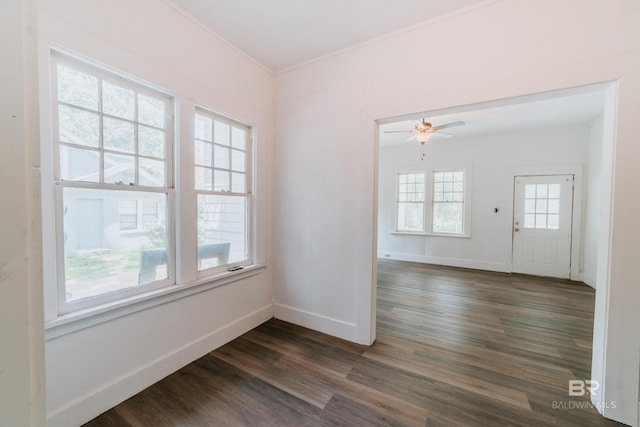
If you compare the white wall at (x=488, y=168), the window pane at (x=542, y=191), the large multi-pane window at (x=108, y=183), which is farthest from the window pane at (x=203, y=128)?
the window pane at (x=542, y=191)

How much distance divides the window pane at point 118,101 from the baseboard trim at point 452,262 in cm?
575

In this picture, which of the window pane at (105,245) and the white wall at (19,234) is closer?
→ the white wall at (19,234)

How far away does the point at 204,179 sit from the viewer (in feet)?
7.34

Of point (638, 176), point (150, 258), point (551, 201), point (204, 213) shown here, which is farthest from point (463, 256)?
point (150, 258)

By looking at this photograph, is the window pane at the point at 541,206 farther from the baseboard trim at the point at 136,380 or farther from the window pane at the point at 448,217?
the baseboard trim at the point at 136,380

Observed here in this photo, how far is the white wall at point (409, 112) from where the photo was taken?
1517 mm

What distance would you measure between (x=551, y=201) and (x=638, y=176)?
4061 mm

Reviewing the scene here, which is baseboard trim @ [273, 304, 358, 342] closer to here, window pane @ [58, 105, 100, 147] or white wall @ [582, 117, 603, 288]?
window pane @ [58, 105, 100, 147]

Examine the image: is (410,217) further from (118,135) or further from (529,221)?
(118,135)

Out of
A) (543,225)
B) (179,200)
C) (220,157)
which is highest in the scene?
(220,157)

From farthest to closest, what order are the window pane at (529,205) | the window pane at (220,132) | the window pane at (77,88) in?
the window pane at (529,205), the window pane at (220,132), the window pane at (77,88)

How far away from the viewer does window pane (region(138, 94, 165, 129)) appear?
1818 mm

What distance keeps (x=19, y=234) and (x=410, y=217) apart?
6285 mm

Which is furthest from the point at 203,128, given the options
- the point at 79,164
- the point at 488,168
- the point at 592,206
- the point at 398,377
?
the point at 592,206
